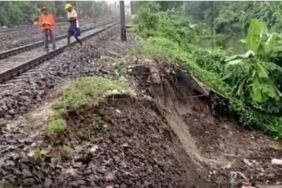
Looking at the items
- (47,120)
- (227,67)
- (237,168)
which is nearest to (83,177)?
(47,120)

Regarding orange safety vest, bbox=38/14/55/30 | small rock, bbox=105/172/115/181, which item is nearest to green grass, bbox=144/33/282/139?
orange safety vest, bbox=38/14/55/30

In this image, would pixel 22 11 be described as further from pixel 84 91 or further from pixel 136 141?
pixel 136 141

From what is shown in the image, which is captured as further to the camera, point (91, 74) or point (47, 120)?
point (91, 74)

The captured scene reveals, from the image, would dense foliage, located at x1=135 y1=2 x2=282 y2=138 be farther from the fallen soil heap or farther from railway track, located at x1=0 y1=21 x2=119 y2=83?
railway track, located at x1=0 y1=21 x2=119 y2=83

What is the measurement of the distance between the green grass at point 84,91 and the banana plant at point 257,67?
4.50 m

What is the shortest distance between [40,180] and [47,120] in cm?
150

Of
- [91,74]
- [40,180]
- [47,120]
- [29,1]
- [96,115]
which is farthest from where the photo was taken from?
[29,1]

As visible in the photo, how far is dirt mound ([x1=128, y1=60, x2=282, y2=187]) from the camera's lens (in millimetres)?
9047

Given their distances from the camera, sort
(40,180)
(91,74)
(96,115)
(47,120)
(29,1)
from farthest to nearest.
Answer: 1. (29,1)
2. (91,74)
3. (96,115)
4. (47,120)
5. (40,180)

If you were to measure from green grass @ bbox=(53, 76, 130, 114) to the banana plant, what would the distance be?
4.50 m

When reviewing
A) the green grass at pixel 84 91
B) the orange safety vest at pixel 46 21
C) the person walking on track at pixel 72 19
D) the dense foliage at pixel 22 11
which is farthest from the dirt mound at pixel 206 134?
the dense foliage at pixel 22 11

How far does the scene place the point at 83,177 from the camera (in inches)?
244

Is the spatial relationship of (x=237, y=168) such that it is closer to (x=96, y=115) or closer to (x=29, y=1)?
(x=96, y=115)

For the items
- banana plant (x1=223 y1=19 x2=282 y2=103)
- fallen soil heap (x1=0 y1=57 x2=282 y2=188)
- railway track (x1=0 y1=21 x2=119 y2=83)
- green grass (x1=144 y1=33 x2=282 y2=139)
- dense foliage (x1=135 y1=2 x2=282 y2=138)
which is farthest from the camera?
banana plant (x1=223 y1=19 x2=282 y2=103)
